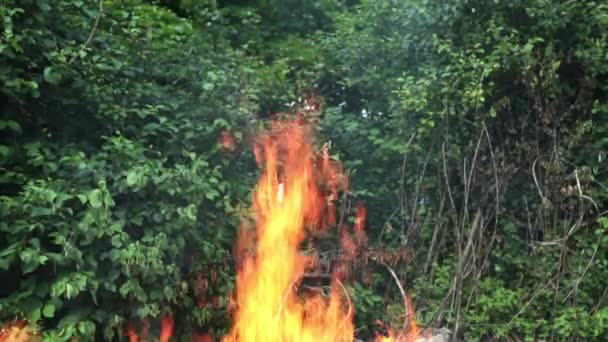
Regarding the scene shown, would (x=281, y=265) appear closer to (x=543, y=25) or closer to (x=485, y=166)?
(x=485, y=166)

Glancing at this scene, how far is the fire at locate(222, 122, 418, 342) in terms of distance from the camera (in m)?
4.92

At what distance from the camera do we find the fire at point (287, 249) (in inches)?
194

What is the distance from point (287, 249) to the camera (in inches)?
206

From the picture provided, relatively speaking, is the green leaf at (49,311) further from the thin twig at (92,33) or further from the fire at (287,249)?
the thin twig at (92,33)

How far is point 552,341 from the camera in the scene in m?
5.52

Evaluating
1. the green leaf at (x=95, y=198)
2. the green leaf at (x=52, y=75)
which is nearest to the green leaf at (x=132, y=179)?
the green leaf at (x=95, y=198)

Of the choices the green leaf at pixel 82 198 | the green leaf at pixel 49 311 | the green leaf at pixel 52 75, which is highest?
the green leaf at pixel 52 75

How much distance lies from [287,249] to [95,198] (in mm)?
1630

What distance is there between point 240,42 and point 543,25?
10.00ft

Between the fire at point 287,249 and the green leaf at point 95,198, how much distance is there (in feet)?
3.84

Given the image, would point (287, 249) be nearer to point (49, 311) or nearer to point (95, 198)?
point (95, 198)

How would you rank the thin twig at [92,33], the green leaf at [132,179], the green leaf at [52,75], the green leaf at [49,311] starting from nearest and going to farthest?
the green leaf at [49,311] → the green leaf at [132,179] → the green leaf at [52,75] → the thin twig at [92,33]

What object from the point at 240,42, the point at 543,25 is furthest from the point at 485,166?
the point at 240,42

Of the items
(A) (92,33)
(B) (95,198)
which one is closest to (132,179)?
(B) (95,198)
